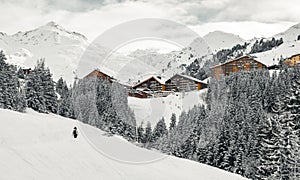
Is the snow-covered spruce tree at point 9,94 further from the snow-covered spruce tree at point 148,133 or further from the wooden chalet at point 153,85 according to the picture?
the wooden chalet at point 153,85

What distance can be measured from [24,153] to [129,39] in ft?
30.2

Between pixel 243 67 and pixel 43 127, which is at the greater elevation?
pixel 243 67

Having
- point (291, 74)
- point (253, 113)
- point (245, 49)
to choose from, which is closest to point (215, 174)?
point (253, 113)

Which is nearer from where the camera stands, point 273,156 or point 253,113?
point 273,156

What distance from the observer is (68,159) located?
1791 cm

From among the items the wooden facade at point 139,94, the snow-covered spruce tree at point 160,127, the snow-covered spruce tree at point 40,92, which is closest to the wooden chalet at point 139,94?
the wooden facade at point 139,94

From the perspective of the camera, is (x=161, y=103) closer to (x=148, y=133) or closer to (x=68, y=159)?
(x=68, y=159)

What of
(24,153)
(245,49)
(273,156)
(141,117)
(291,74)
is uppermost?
(245,49)

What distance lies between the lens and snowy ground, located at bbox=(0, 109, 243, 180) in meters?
15.0

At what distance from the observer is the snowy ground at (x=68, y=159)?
15.0 metres

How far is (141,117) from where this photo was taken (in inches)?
724

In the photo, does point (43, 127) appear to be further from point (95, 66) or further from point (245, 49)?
point (245, 49)

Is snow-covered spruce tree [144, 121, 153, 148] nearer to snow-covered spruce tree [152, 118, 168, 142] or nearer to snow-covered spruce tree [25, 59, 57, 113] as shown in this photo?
snow-covered spruce tree [152, 118, 168, 142]

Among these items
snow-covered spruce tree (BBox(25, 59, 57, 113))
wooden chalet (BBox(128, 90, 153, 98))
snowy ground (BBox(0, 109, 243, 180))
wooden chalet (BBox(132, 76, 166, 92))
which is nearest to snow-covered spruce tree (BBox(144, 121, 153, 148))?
snowy ground (BBox(0, 109, 243, 180))
